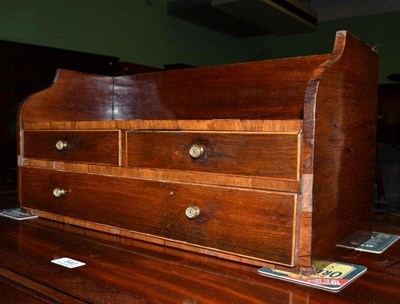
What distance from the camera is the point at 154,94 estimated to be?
1.28 m

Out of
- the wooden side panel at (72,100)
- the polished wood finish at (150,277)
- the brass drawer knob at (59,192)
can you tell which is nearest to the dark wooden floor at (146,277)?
the polished wood finish at (150,277)

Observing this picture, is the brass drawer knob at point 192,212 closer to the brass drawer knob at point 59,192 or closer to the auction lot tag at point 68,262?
the auction lot tag at point 68,262

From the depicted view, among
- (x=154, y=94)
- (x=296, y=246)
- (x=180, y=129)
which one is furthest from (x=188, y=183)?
(x=154, y=94)

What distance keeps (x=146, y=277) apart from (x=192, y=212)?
143 mm

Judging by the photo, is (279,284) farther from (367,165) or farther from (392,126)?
(392,126)

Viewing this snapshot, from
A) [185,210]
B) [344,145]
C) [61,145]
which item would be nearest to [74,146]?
[61,145]

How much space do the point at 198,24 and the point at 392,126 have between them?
277 centimetres

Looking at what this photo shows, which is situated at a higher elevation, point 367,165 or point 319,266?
point 367,165

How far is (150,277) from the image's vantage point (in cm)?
68

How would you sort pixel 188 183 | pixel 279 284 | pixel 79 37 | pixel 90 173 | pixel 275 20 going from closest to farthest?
1. pixel 279 284
2. pixel 188 183
3. pixel 90 173
4. pixel 79 37
5. pixel 275 20

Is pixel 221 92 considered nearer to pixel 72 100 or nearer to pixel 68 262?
pixel 72 100

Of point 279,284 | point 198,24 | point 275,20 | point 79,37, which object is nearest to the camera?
point 279,284

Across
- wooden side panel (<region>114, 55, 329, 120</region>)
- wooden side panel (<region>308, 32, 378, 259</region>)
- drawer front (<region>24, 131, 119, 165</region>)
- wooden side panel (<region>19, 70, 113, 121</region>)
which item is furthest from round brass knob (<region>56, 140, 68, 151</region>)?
wooden side panel (<region>308, 32, 378, 259</region>)

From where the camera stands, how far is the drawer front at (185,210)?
68 centimetres
